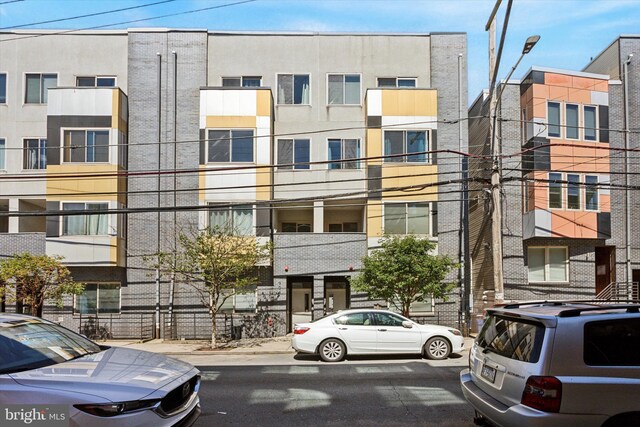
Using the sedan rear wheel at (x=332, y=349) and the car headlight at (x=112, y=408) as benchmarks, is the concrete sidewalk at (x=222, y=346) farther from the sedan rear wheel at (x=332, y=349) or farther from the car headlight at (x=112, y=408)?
the car headlight at (x=112, y=408)

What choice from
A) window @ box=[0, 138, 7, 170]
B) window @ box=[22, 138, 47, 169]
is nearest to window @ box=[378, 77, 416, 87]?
window @ box=[22, 138, 47, 169]

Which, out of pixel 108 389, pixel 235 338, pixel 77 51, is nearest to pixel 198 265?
pixel 235 338

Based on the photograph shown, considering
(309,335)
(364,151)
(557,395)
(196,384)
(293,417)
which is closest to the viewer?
(557,395)

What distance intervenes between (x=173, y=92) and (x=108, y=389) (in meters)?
19.9

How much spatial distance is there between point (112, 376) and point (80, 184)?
18.5 m

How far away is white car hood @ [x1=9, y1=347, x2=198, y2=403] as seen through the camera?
4.64 metres

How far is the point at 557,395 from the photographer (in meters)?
5.19

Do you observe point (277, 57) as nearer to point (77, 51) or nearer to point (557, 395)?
point (77, 51)

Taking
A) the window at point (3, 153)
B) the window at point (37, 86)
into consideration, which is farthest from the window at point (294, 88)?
the window at point (3, 153)

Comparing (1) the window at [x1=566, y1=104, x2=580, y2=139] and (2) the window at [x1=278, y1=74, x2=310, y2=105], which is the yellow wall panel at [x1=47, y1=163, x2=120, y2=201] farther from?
(1) the window at [x1=566, y1=104, x2=580, y2=139]

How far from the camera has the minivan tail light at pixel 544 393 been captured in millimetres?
5195

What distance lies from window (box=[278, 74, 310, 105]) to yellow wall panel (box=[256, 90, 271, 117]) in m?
1.38

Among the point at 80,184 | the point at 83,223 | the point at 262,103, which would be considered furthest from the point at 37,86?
the point at 262,103

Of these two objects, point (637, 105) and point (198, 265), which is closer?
point (198, 265)
